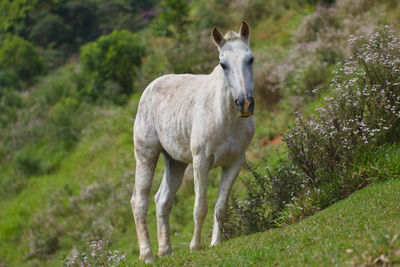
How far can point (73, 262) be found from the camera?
21.9 ft

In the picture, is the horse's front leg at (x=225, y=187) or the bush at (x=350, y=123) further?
the bush at (x=350, y=123)

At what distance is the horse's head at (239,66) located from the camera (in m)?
5.01

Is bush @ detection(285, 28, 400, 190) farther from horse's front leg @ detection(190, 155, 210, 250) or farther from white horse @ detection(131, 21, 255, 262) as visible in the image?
horse's front leg @ detection(190, 155, 210, 250)

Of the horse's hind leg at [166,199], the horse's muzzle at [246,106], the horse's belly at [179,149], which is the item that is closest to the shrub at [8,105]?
the horse's hind leg at [166,199]

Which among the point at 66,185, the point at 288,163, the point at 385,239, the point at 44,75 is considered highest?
the point at 385,239

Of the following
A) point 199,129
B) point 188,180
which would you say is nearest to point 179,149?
point 199,129

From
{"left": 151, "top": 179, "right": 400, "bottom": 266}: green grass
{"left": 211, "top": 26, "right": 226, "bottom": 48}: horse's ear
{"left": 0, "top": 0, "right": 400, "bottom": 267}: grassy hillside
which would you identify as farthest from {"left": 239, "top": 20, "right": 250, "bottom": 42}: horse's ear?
{"left": 151, "top": 179, "right": 400, "bottom": 266}: green grass

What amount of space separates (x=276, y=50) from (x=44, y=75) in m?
20.8

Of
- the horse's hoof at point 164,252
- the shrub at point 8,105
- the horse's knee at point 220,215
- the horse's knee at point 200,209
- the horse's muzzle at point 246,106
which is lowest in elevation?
the shrub at point 8,105

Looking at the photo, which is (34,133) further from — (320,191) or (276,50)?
(320,191)

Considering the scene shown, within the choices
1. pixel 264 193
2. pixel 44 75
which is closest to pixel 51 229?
pixel 264 193

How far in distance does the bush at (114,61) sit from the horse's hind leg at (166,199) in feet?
51.2

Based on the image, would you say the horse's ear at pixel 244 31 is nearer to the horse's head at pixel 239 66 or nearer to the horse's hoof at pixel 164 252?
the horse's head at pixel 239 66

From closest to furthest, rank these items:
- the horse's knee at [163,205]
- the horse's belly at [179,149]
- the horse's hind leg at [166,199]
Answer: the horse's belly at [179,149]
the horse's hind leg at [166,199]
the horse's knee at [163,205]
